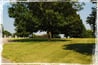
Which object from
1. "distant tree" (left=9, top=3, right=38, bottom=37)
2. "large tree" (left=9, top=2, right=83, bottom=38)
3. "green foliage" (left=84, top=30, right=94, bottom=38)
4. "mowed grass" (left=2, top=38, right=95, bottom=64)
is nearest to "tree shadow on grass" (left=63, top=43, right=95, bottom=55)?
"mowed grass" (left=2, top=38, right=95, bottom=64)

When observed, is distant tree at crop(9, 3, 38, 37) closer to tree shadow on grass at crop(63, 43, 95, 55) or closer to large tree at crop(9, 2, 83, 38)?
large tree at crop(9, 2, 83, 38)

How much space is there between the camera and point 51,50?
213 inches

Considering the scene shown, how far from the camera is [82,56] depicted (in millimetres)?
5316

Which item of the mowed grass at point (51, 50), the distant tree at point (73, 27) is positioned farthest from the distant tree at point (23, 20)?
the distant tree at point (73, 27)

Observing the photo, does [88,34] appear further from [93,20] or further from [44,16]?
[44,16]

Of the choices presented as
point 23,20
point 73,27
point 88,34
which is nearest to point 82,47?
point 88,34

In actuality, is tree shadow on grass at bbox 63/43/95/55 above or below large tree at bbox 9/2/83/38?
below

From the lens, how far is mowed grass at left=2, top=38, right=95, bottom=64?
5320 millimetres

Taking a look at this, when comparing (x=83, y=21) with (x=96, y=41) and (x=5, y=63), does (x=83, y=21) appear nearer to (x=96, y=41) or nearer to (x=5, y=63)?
(x=96, y=41)

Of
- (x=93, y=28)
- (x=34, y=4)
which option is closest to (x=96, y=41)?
(x=93, y=28)

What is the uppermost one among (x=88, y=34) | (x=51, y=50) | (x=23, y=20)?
(x=23, y=20)

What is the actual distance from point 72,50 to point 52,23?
1.74ft

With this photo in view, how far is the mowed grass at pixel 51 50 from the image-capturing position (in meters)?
5.32

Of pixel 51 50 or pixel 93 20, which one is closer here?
pixel 93 20
